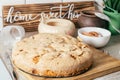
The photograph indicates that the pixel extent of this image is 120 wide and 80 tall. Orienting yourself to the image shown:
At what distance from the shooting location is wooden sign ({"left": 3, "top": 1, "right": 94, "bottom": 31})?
925 millimetres

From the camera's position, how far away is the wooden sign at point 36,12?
0.93 metres

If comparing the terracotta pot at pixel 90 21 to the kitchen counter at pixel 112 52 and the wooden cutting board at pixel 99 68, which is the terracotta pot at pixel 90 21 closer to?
the kitchen counter at pixel 112 52

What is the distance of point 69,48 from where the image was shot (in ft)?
2.24

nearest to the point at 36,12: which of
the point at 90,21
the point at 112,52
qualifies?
the point at 90,21

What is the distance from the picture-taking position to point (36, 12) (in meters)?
0.96

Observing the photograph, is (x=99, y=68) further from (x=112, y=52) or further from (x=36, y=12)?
(x=36, y=12)

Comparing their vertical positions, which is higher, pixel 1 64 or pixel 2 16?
pixel 2 16

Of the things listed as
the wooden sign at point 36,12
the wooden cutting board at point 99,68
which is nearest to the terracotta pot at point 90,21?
the wooden sign at point 36,12

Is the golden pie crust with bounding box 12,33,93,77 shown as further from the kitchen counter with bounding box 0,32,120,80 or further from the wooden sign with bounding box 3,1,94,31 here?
the wooden sign with bounding box 3,1,94,31

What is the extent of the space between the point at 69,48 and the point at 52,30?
0.56ft

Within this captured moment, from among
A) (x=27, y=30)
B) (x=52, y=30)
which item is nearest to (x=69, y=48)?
(x=52, y=30)

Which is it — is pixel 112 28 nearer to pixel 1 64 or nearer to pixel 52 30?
pixel 52 30

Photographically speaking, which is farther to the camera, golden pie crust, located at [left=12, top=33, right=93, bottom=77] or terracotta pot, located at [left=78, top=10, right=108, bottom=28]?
terracotta pot, located at [left=78, top=10, right=108, bottom=28]

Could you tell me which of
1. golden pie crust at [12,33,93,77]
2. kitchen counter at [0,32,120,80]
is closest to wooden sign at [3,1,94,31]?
kitchen counter at [0,32,120,80]
